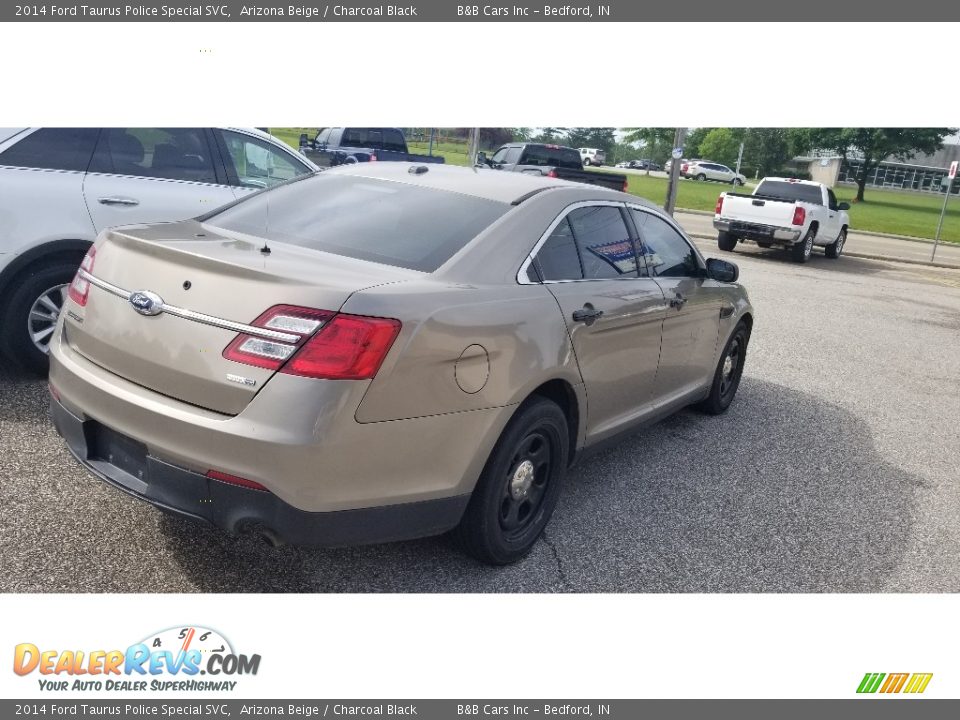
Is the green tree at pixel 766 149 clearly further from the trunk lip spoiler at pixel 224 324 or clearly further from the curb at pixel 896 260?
the trunk lip spoiler at pixel 224 324

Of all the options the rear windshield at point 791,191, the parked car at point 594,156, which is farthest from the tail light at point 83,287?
the parked car at point 594,156

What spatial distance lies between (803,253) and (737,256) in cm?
139

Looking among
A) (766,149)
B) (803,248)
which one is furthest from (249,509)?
(766,149)

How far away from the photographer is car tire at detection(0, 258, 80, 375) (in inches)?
197

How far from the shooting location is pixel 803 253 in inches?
711

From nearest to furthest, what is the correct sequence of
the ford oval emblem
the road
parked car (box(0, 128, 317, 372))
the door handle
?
the ford oval emblem
the door handle
parked car (box(0, 128, 317, 372))
the road

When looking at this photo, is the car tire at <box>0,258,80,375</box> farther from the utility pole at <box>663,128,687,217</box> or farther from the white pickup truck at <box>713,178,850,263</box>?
the utility pole at <box>663,128,687,217</box>

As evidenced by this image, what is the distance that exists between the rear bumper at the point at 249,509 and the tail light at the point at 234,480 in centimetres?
1

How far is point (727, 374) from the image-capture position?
19.9 ft

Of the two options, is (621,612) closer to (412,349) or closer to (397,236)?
(412,349)

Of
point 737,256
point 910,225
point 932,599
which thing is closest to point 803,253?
point 737,256

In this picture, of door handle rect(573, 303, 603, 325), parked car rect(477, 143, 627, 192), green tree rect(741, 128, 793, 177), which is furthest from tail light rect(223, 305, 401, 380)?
green tree rect(741, 128, 793, 177)

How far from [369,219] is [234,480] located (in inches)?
55.1

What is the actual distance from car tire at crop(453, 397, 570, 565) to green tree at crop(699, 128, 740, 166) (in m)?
81.5
